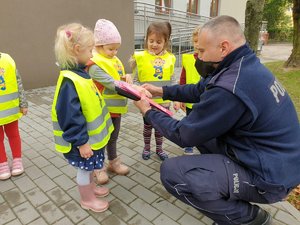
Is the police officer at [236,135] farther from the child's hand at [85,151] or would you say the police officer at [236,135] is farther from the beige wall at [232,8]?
the beige wall at [232,8]

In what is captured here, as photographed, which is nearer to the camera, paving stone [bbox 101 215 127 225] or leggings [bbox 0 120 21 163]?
paving stone [bbox 101 215 127 225]

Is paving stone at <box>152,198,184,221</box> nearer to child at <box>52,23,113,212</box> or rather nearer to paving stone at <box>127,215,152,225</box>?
paving stone at <box>127,215,152,225</box>

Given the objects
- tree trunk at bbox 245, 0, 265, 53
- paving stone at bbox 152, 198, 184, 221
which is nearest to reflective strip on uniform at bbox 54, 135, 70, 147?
paving stone at bbox 152, 198, 184, 221

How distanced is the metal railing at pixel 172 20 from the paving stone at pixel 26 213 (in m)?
8.59

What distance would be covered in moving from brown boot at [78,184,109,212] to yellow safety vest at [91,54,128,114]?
79cm

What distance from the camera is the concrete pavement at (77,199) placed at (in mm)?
2379

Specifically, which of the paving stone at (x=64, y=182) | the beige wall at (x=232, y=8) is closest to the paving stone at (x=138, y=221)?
the paving stone at (x=64, y=182)

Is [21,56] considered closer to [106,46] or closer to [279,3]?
[106,46]

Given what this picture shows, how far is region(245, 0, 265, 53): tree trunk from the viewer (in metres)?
3.87

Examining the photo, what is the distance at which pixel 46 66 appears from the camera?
673cm

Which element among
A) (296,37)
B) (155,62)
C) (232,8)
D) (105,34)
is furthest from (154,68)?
(232,8)

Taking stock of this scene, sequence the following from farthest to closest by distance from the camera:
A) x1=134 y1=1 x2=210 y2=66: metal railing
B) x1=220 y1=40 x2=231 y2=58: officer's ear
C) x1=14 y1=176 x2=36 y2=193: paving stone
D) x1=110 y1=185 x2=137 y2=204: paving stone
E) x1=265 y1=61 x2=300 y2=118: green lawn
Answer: x1=134 y1=1 x2=210 y2=66: metal railing < x1=265 y1=61 x2=300 y2=118: green lawn < x1=14 y1=176 x2=36 y2=193: paving stone < x1=110 y1=185 x2=137 y2=204: paving stone < x1=220 y1=40 x2=231 y2=58: officer's ear

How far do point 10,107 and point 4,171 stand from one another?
720mm

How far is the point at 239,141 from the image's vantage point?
191 cm
